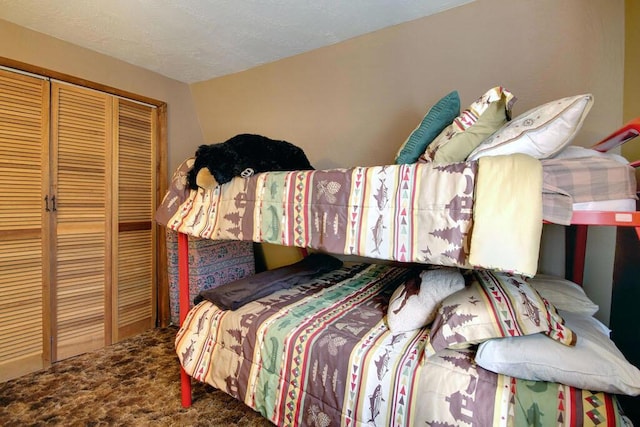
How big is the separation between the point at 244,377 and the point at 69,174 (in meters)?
1.95

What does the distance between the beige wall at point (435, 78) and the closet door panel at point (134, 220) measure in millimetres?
739

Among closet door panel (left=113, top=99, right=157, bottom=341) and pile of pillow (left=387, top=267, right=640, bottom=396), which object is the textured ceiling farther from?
pile of pillow (left=387, top=267, right=640, bottom=396)

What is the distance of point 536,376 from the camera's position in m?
0.89

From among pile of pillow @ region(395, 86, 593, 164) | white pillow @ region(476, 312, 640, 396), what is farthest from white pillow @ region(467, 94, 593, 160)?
white pillow @ region(476, 312, 640, 396)

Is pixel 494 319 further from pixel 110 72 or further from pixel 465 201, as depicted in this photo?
pixel 110 72

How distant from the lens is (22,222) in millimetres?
1926

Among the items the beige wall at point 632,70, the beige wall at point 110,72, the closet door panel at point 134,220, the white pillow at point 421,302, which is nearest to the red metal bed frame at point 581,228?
the beige wall at point 632,70

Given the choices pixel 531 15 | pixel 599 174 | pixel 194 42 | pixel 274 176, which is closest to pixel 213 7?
pixel 194 42

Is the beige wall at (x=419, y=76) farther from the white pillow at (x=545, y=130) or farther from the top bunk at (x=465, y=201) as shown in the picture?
the white pillow at (x=545, y=130)

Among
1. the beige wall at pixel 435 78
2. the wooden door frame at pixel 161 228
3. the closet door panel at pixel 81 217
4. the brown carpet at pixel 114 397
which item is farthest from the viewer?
the wooden door frame at pixel 161 228

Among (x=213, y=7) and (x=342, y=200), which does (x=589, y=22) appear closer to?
(x=342, y=200)

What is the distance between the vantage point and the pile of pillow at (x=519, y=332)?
2.75ft

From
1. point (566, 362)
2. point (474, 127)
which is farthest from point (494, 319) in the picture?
point (474, 127)

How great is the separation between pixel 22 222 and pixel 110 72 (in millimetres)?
1246
